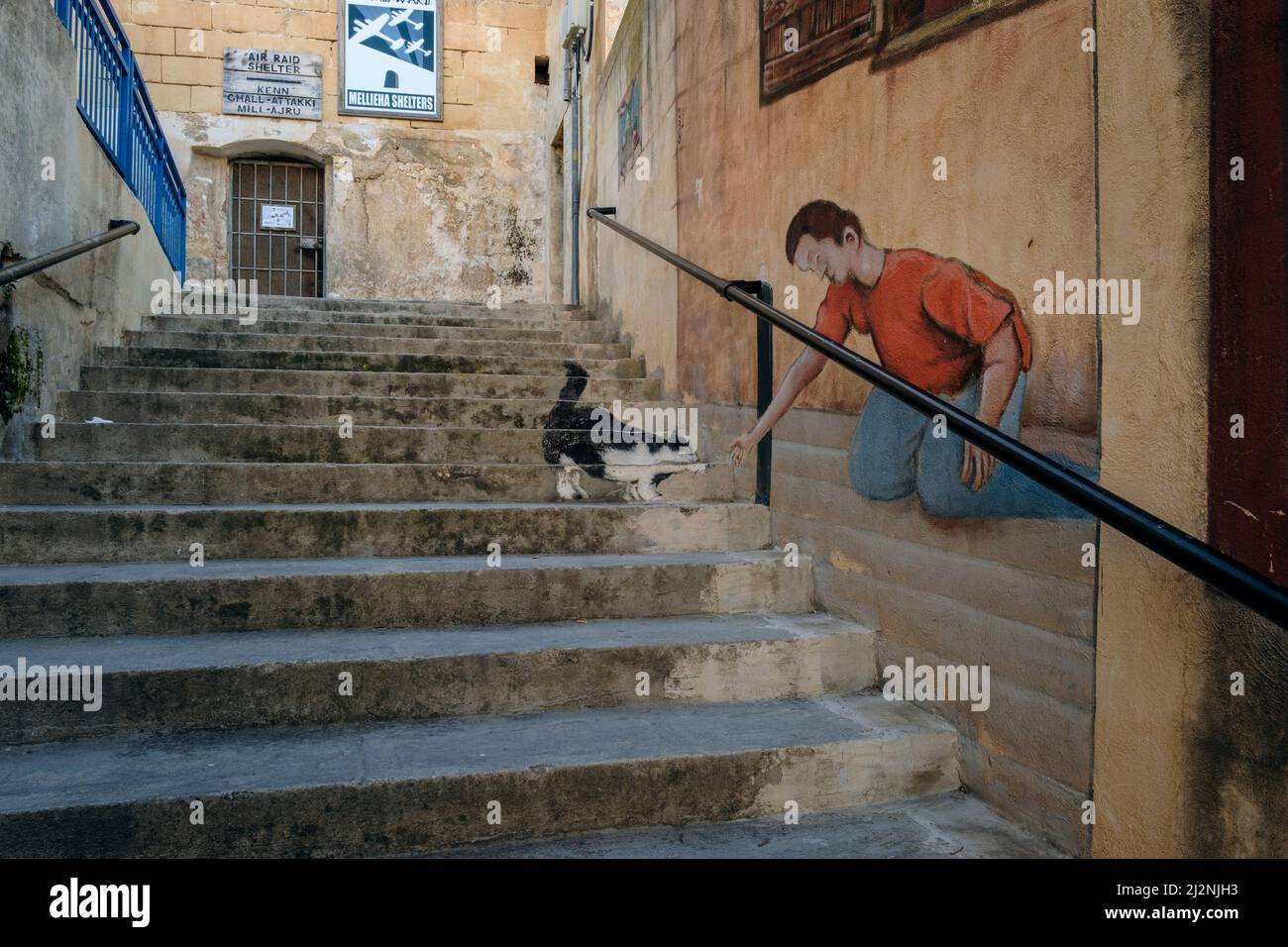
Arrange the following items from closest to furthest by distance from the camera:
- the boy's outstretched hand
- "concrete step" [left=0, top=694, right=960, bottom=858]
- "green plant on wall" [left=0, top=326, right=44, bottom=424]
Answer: "concrete step" [left=0, top=694, right=960, bottom=858] → "green plant on wall" [left=0, top=326, right=44, bottom=424] → the boy's outstretched hand

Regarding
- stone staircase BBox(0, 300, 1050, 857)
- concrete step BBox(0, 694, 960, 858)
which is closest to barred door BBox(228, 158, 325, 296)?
stone staircase BBox(0, 300, 1050, 857)

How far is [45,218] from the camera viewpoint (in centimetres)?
344

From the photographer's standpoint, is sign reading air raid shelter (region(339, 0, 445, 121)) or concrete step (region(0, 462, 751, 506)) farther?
sign reading air raid shelter (region(339, 0, 445, 121))

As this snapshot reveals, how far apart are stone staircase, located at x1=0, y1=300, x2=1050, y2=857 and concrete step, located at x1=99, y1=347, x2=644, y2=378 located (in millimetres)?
460

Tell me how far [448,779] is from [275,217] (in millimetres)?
9604

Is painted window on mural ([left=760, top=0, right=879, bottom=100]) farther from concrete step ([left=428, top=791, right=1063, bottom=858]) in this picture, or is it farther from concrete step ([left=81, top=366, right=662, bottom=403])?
concrete step ([left=428, top=791, right=1063, bottom=858])

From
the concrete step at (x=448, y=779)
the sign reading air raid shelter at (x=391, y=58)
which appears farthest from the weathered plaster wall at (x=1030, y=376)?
the sign reading air raid shelter at (x=391, y=58)

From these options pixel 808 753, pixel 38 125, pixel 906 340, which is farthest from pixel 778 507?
pixel 38 125

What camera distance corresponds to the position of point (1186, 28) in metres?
1.68

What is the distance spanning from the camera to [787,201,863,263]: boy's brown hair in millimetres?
2778

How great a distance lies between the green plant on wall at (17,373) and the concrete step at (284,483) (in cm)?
32

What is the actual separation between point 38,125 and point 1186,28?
370cm
